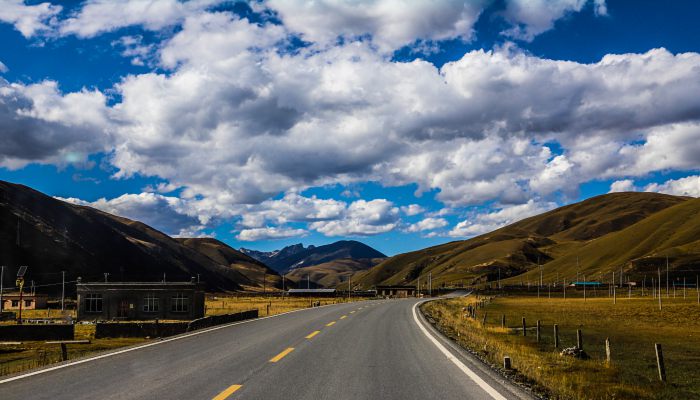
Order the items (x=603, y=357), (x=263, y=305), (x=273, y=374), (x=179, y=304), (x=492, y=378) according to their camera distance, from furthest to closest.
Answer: (x=263, y=305), (x=179, y=304), (x=603, y=357), (x=273, y=374), (x=492, y=378)

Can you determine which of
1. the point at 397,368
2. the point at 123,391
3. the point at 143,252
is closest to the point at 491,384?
the point at 397,368

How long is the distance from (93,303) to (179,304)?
907cm

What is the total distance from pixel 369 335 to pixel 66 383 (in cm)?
1211

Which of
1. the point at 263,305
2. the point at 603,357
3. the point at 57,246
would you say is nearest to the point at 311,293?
the point at 57,246

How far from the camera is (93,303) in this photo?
2345 inches

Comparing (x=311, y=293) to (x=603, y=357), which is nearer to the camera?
(x=603, y=357)

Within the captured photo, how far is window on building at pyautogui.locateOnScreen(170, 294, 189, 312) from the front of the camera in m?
59.2

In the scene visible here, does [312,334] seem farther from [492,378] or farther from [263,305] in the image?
[263,305]

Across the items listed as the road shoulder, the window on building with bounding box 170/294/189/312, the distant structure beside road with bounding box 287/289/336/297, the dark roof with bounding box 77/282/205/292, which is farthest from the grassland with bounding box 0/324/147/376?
the distant structure beside road with bounding box 287/289/336/297

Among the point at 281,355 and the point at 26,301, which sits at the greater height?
the point at 281,355

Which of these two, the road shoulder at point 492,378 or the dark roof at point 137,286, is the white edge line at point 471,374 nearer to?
the road shoulder at point 492,378

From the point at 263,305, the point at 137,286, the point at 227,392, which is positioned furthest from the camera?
the point at 263,305

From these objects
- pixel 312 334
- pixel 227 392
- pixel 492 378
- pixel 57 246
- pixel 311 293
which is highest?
pixel 57 246

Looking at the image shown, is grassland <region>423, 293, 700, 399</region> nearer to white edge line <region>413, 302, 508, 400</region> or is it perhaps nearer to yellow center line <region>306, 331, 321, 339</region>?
white edge line <region>413, 302, 508, 400</region>
